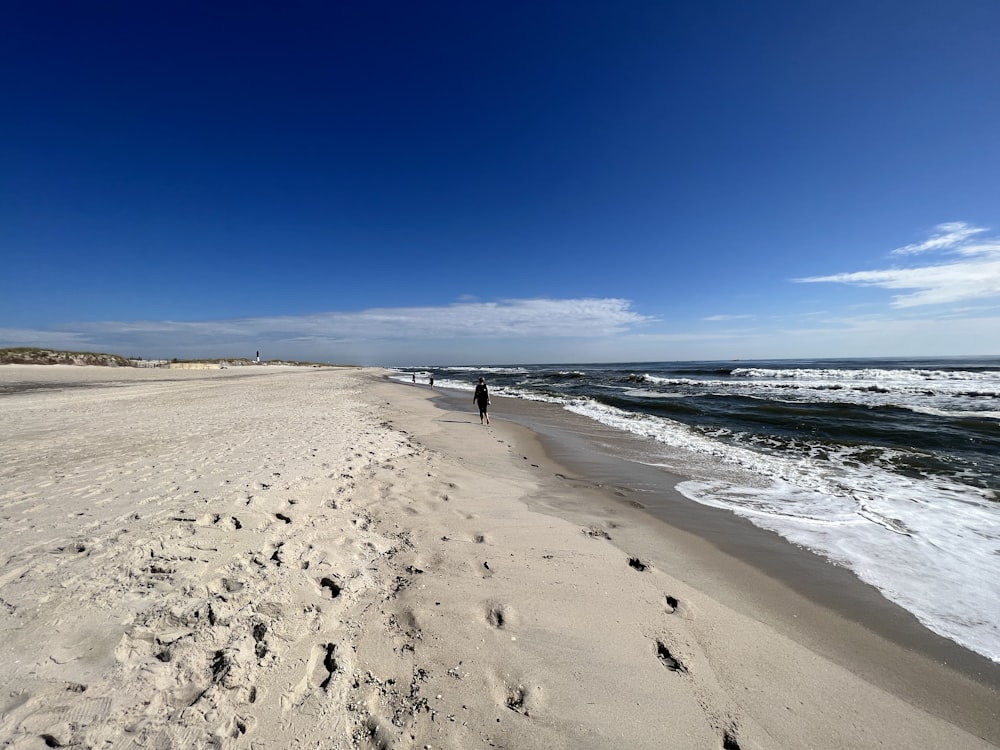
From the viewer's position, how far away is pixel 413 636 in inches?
118

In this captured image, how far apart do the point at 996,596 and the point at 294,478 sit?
8.80 metres

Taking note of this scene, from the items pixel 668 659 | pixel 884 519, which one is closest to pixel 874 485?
pixel 884 519

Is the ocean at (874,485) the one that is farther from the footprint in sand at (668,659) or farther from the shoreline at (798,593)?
the footprint in sand at (668,659)

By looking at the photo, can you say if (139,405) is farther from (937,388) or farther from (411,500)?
(937,388)

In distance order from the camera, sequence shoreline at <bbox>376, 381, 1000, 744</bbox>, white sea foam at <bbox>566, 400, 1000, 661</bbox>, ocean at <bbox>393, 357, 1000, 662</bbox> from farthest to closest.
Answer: ocean at <bbox>393, 357, 1000, 662</bbox>, white sea foam at <bbox>566, 400, 1000, 661</bbox>, shoreline at <bbox>376, 381, 1000, 744</bbox>

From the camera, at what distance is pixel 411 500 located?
591 centimetres

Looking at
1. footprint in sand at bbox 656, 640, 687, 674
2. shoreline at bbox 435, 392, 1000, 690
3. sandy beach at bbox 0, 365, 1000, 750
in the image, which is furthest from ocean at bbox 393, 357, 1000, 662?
footprint in sand at bbox 656, 640, 687, 674

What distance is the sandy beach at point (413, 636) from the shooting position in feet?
7.48

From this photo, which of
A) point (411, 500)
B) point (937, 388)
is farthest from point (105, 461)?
point (937, 388)

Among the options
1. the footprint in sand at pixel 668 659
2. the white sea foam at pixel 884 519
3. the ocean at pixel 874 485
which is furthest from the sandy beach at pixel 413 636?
the ocean at pixel 874 485

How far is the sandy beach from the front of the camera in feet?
7.48

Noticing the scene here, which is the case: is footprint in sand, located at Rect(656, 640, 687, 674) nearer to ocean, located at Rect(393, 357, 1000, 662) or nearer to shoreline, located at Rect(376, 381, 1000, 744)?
shoreline, located at Rect(376, 381, 1000, 744)

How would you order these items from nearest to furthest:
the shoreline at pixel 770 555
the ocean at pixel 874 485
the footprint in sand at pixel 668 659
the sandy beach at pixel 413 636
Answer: the sandy beach at pixel 413 636
the footprint in sand at pixel 668 659
the shoreline at pixel 770 555
the ocean at pixel 874 485

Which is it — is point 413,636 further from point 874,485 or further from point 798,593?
point 874,485
